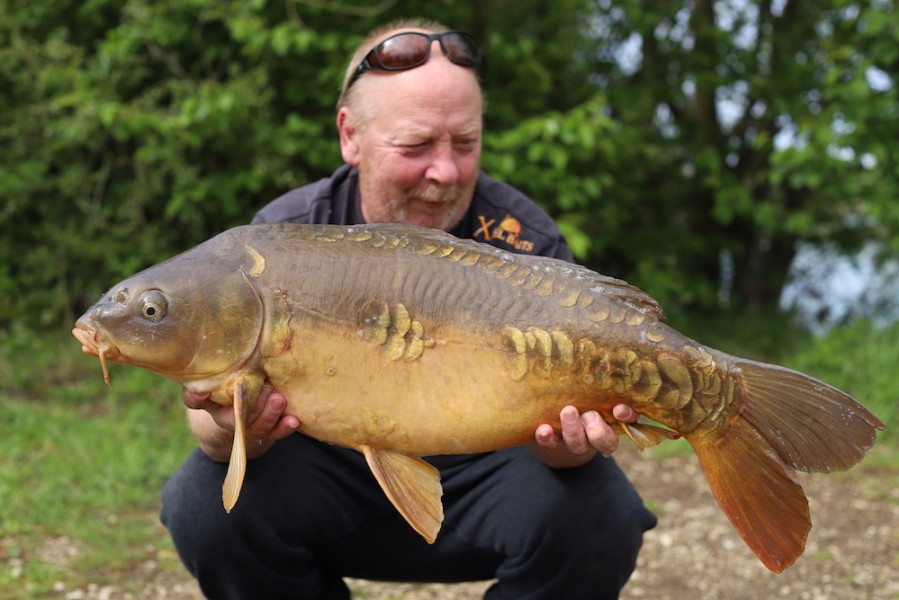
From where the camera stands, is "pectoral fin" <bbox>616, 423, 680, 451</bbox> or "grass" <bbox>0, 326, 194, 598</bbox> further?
"grass" <bbox>0, 326, 194, 598</bbox>

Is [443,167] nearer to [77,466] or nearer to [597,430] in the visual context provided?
[597,430]

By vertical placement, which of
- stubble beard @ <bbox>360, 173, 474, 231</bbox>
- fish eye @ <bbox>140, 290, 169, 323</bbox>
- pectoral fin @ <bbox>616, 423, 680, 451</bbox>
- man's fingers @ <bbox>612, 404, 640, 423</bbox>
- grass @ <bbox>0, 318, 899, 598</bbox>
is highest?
fish eye @ <bbox>140, 290, 169, 323</bbox>

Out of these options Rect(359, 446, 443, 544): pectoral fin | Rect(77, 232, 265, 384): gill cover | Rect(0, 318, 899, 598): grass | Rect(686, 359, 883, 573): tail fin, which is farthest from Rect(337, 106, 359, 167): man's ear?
Rect(0, 318, 899, 598): grass

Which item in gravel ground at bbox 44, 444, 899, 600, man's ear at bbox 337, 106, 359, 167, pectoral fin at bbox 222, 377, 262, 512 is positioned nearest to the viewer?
pectoral fin at bbox 222, 377, 262, 512

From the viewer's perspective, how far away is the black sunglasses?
2.18m

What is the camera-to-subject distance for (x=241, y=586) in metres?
2.02

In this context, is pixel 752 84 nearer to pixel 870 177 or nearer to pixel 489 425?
pixel 870 177

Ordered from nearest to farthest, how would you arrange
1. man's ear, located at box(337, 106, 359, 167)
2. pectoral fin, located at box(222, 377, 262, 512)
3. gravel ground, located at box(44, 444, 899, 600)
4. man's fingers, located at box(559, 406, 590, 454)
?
pectoral fin, located at box(222, 377, 262, 512), man's fingers, located at box(559, 406, 590, 454), man's ear, located at box(337, 106, 359, 167), gravel ground, located at box(44, 444, 899, 600)

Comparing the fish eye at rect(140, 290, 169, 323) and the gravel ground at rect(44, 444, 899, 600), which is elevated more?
the fish eye at rect(140, 290, 169, 323)

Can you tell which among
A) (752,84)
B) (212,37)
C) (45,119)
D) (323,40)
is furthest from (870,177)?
(45,119)

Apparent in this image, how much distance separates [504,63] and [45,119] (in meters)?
2.11

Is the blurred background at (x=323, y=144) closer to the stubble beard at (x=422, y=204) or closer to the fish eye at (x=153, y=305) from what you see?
the stubble beard at (x=422, y=204)

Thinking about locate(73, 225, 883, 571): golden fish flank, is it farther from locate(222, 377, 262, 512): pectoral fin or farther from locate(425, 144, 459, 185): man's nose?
locate(425, 144, 459, 185): man's nose

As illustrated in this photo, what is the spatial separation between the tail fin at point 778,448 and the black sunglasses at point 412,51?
0.94 metres
